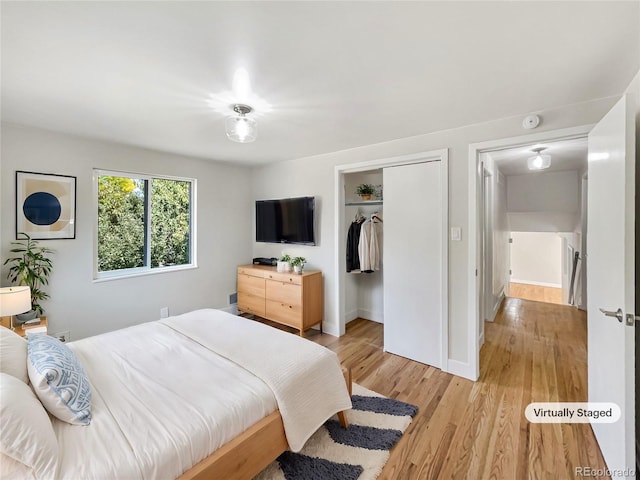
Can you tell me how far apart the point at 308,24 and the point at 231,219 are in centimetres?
336

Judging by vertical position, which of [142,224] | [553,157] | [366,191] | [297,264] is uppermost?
[553,157]

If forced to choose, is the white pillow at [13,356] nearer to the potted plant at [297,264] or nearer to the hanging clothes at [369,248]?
the potted plant at [297,264]

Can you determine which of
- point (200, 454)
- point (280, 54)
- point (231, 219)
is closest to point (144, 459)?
point (200, 454)

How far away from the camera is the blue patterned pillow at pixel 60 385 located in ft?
3.94

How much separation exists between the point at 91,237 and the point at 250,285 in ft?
6.21

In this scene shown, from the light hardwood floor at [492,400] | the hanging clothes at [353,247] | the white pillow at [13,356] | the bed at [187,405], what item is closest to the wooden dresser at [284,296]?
the light hardwood floor at [492,400]

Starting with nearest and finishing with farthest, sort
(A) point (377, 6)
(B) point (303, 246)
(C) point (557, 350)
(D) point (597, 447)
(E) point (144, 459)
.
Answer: (E) point (144, 459) < (A) point (377, 6) < (D) point (597, 447) < (C) point (557, 350) < (B) point (303, 246)

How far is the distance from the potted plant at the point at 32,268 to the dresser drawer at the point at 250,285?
207cm

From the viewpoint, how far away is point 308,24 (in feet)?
4.26

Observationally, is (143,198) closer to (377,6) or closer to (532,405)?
(377,6)

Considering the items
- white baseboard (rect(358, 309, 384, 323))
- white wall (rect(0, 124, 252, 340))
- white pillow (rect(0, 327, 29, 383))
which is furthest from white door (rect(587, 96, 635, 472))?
white wall (rect(0, 124, 252, 340))

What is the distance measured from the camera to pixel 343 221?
11.9ft

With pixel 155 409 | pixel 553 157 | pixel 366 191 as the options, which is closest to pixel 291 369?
pixel 155 409

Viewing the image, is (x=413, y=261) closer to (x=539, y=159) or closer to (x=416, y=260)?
(x=416, y=260)
